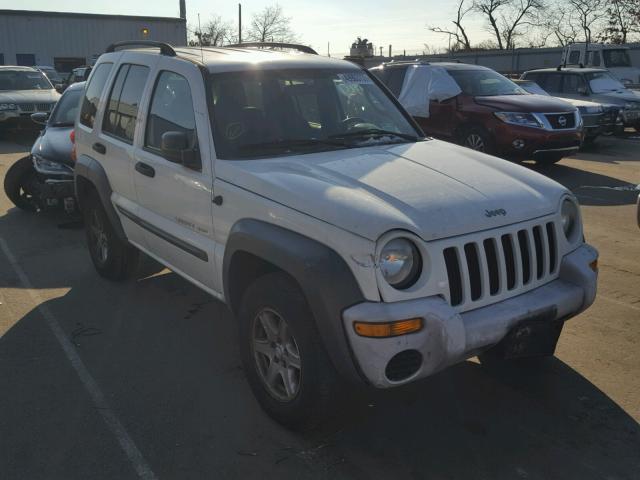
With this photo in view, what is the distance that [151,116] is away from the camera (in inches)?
173

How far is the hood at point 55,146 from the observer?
304 inches

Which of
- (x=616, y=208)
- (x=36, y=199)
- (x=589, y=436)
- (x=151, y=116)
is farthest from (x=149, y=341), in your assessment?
(x=616, y=208)

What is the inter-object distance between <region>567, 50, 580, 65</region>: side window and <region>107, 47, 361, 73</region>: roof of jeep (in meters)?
18.0

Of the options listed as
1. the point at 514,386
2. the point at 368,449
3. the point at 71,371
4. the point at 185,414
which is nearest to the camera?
the point at 368,449

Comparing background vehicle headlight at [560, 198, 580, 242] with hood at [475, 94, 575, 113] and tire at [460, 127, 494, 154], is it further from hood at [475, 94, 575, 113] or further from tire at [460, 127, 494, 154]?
hood at [475, 94, 575, 113]

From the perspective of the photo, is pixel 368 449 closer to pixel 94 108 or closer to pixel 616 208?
pixel 94 108

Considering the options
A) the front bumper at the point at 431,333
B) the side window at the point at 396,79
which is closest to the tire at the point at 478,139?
the side window at the point at 396,79

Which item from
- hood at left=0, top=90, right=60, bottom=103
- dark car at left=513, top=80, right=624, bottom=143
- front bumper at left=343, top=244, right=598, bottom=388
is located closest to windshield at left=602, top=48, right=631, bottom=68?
dark car at left=513, top=80, right=624, bottom=143

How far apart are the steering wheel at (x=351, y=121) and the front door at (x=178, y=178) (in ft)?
3.10

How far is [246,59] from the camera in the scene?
4160 millimetres

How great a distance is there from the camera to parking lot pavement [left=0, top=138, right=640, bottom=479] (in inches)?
119

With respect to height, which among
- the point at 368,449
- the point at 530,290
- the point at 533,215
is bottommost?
the point at 368,449

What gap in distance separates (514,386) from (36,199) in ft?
22.2

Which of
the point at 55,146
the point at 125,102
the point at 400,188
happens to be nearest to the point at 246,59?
the point at 125,102
